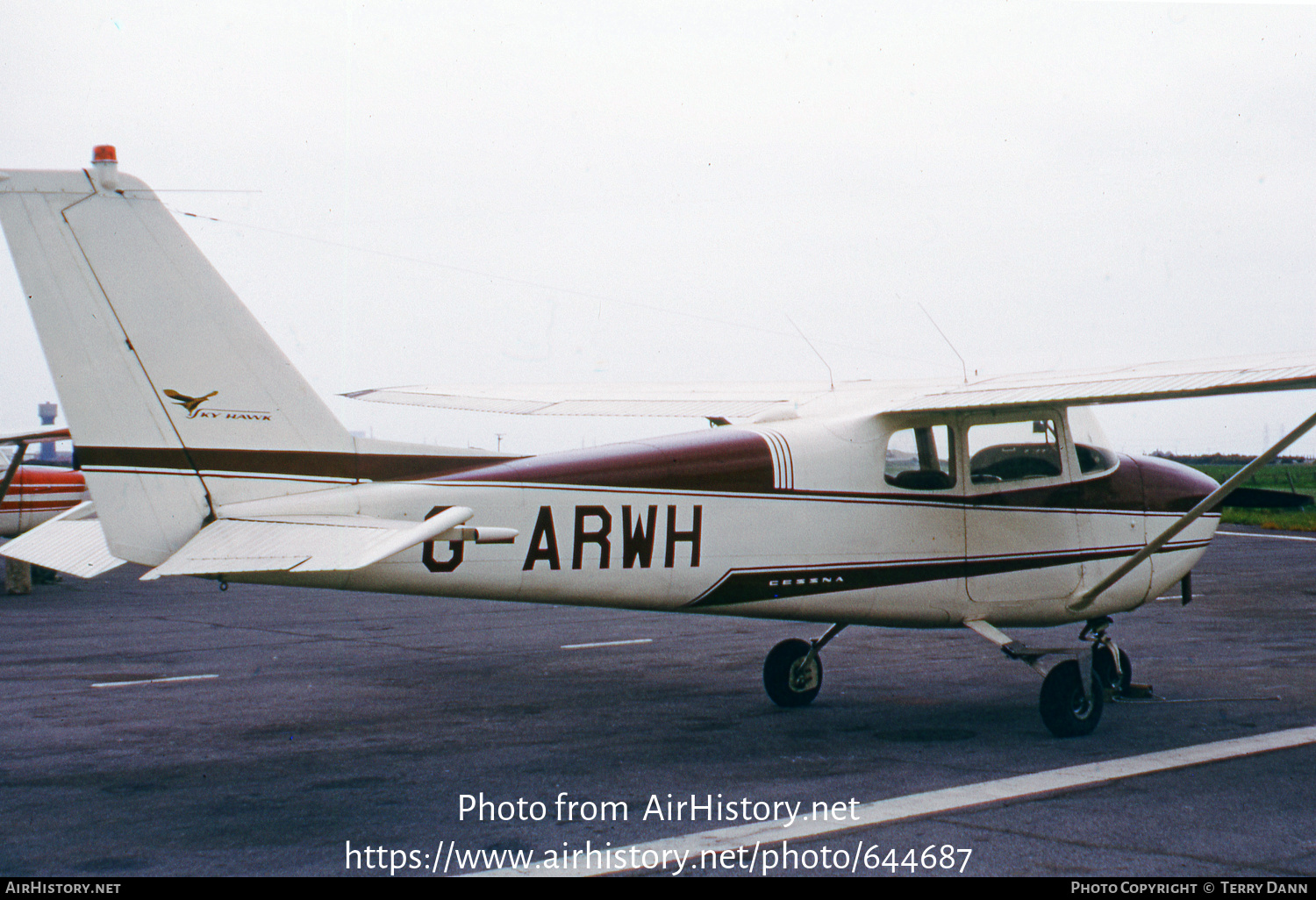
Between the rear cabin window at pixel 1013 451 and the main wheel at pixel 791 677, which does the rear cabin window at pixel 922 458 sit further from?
the main wheel at pixel 791 677

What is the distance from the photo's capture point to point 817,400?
9141 mm

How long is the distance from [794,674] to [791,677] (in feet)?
0.11

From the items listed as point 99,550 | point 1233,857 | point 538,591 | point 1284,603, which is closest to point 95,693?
point 99,550

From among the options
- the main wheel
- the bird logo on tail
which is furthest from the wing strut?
the bird logo on tail

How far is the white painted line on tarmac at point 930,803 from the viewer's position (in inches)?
202

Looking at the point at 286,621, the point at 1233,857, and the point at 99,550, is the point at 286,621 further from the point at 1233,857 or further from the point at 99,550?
the point at 1233,857

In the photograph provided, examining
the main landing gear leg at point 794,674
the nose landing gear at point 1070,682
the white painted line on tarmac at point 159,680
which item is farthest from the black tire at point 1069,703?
the white painted line on tarmac at point 159,680

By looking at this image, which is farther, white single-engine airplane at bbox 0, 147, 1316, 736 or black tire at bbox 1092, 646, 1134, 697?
black tire at bbox 1092, 646, 1134, 697

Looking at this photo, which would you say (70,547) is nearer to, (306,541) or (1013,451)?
(306,541)

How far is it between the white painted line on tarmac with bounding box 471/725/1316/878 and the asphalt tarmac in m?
0.10

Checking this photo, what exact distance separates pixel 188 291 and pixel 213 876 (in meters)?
3.28

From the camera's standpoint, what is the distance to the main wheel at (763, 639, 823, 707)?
8711mm

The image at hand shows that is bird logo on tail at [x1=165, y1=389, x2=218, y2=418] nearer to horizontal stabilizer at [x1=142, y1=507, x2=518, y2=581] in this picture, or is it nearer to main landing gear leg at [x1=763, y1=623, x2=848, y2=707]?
horizontal stabilizer at [x1=142, y1=507, x2=518, y2=581]

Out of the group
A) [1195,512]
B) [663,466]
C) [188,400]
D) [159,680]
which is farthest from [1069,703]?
[159,680]
